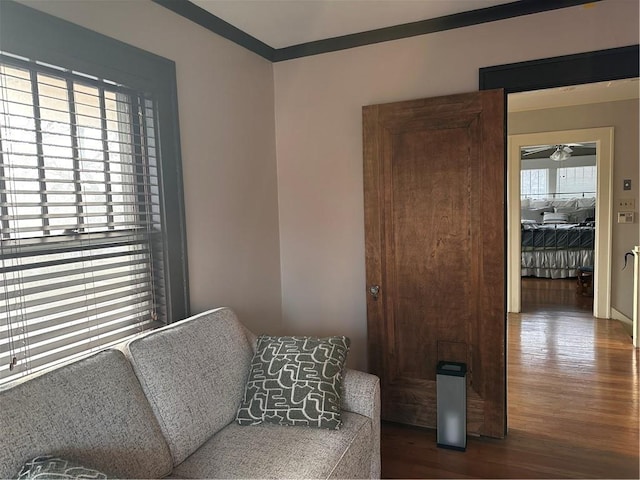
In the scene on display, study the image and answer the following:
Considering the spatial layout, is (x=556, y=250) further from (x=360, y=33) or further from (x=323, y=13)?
(x=323, y=13)

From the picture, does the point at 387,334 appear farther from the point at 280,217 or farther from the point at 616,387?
the point at 616,387

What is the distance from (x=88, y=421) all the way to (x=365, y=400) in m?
1.17

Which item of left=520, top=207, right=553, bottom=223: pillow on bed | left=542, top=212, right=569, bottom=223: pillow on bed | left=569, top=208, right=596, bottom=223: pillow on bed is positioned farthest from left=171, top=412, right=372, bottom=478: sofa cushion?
left=520, top=207, right=553, bottom=223: pillow on bed

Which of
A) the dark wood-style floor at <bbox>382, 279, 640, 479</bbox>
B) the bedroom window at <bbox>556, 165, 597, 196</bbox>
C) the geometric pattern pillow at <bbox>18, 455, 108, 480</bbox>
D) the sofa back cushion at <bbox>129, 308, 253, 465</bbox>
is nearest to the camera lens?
the geometric pattern pillow at <bbox>18, 455, 108, 480</bbox>

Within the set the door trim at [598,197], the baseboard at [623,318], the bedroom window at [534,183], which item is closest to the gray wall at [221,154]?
the door trim at [598,197]

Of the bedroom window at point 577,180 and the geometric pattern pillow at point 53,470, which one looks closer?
the geometric pattern pillow at point 53,470

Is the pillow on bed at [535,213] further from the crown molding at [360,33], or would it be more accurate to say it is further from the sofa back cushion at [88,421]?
the sofa back cushion at [88,421]

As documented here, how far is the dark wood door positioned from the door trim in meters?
2.82

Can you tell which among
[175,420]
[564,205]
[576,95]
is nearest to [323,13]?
[175,420]

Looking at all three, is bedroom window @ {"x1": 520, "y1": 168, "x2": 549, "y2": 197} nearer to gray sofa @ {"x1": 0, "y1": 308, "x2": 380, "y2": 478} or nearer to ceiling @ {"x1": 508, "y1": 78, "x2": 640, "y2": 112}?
ceiling @ {"x1": 508, "y1": 78, "x2": 640, "y2": 112}

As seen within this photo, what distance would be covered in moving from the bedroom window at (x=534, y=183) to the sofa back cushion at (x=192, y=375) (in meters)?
11.3

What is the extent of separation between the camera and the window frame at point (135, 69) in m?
1.73

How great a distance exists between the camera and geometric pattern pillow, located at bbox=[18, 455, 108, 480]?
1.21m

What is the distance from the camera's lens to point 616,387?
137 inches
